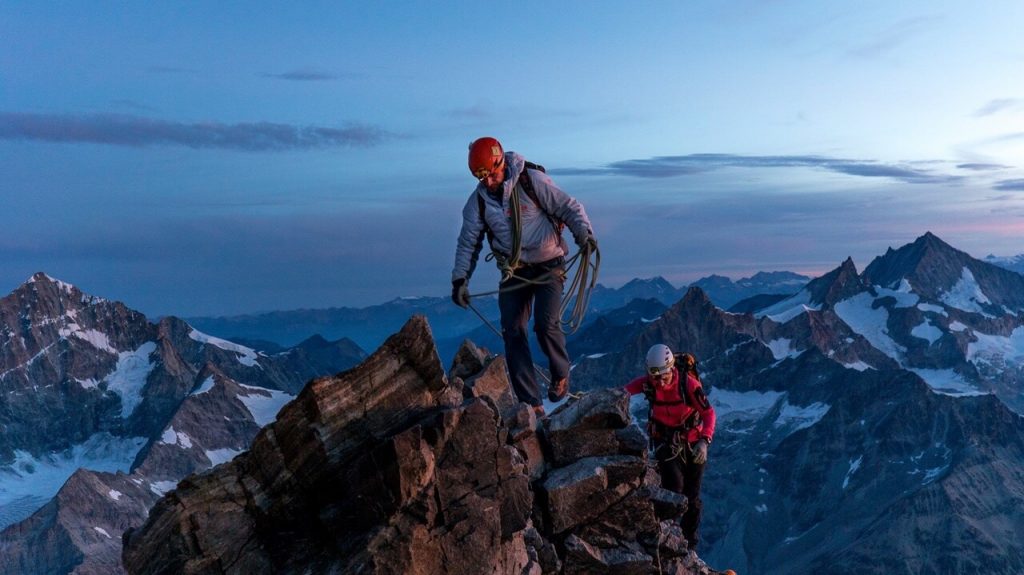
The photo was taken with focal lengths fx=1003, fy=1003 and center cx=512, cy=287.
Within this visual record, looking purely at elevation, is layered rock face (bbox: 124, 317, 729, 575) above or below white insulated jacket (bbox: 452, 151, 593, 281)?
below

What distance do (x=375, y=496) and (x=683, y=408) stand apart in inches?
362

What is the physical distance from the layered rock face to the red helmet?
4.30m

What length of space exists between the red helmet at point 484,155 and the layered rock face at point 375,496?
4.30 metres

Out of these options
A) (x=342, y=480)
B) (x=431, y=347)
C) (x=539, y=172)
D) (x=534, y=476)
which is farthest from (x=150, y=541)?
(x=539, y=172)

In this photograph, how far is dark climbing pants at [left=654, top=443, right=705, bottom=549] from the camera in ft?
78.5

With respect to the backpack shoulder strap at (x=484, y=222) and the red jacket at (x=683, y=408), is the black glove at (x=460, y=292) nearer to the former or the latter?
the backpack shoulder strap at (x=484, y=222)

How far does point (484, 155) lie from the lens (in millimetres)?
21828

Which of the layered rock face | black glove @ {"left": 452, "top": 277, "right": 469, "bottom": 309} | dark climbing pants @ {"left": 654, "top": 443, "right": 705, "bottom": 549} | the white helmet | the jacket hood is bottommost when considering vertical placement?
dark climbing pants @ {"left": 654, "top": 443, "right": 705, "bottom": 549}

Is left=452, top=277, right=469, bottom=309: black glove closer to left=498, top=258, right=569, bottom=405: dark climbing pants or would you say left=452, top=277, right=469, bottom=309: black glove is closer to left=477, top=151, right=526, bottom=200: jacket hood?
left=498, top=258, right=569, bottom=405: dark climbing pants

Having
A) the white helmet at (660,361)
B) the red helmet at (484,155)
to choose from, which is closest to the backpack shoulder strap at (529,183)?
the red helmet at (484,155)

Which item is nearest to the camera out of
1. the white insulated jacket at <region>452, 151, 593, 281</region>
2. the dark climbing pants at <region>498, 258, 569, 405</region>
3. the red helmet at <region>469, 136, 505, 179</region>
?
the red helmet at <region>469, 136, 505, 179</region>

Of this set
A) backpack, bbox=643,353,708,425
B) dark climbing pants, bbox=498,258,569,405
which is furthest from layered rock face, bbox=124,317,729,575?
backpack, bbox=643,353,708,425

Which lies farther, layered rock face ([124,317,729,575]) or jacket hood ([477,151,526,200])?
jacket hood ([477,151,526,200])

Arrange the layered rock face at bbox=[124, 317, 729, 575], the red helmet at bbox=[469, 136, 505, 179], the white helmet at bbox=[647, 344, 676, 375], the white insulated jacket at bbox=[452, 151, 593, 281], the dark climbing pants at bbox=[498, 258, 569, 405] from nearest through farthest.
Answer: the layered rock face at bbox=[124, 317, 729, 575]
the red helmet at bbox=[469, 136, 505, 179]
the white insulated jacket at bbox=[452, 151, 593, 281]
the white helmet at bbox=[647, 344, 676, 375]
the dark climbing pants at bbox=[498, 258, 569, 405]
